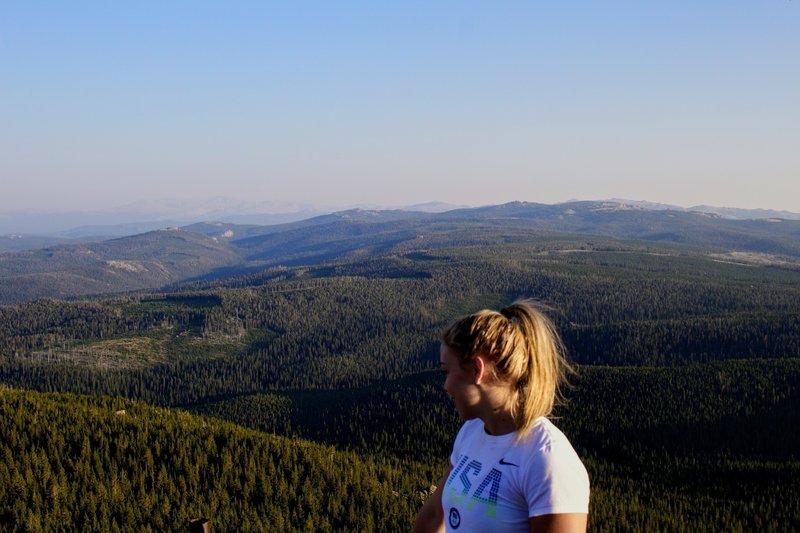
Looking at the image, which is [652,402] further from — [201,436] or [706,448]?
[201,436]

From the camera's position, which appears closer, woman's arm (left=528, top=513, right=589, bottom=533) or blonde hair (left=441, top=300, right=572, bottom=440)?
woman's arm (left=528, top=513, right=589, bottom=533)

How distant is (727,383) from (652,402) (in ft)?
88.9

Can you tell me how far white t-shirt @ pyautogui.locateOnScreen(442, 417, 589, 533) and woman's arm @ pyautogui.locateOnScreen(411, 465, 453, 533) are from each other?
64 cm

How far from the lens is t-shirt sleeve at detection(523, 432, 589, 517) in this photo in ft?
22.9

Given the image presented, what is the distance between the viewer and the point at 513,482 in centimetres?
742

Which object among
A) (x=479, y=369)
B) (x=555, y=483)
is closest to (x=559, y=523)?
(x=555, y=483)

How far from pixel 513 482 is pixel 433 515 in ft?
7.67

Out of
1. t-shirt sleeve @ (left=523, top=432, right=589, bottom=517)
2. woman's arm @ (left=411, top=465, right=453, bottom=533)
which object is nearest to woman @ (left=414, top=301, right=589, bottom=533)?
t-shirt sleeve @ (left=523, top=432, right=589, bottom=517)

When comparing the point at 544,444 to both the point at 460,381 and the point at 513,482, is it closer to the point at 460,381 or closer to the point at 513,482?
the point at 513,482

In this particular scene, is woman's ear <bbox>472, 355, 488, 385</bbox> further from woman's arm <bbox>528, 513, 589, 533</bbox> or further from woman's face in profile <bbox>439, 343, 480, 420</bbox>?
woman's arm <bbox>528, 513, 589, 533</bbox>

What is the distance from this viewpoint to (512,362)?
7.82m

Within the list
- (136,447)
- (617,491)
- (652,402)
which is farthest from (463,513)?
(652,402)

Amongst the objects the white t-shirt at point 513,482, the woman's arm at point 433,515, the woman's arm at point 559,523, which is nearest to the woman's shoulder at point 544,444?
the white t-shirt at point 513,482

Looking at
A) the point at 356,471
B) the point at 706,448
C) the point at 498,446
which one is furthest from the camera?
the point at 706,448
